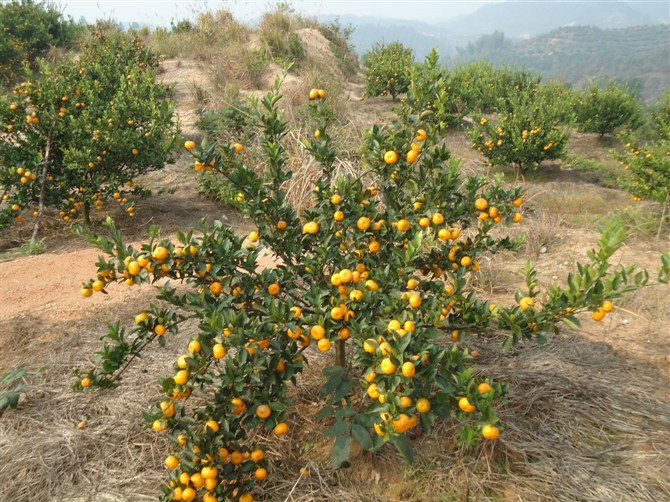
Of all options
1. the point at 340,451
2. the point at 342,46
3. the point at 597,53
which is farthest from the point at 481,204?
the point at 597,53

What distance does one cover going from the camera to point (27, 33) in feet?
40.4

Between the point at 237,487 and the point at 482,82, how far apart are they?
14.2m

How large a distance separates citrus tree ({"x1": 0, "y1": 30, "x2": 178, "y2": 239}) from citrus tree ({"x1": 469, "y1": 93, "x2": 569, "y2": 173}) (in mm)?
5463

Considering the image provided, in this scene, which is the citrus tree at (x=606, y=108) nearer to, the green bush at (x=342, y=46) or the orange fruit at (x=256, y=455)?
the green bush at (x=342, y=46)

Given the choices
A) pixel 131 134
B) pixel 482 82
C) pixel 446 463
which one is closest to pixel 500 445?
pixel 446 463

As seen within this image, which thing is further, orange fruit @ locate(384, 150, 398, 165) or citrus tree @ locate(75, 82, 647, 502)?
orange fruit @ locate(384, 150, 398, 165)

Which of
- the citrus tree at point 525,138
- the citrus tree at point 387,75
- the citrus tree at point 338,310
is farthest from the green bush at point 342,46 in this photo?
the citrus tree at point 338,310

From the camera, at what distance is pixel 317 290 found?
75.0 inches

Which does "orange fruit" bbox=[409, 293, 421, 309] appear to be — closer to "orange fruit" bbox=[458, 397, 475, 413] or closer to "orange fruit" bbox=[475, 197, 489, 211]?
"orange fruit" bbox=[458, 397, 475, 413]

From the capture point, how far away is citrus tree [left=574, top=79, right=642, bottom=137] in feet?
37.7

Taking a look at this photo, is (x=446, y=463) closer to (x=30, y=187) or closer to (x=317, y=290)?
(x=317, y=290)

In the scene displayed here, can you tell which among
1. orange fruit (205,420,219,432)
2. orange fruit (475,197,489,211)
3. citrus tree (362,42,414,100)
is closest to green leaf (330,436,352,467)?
orange fruit (205,420,219,432)

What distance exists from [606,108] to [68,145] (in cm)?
1192

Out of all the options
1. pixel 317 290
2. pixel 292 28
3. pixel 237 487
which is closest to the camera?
pixel 237 487
